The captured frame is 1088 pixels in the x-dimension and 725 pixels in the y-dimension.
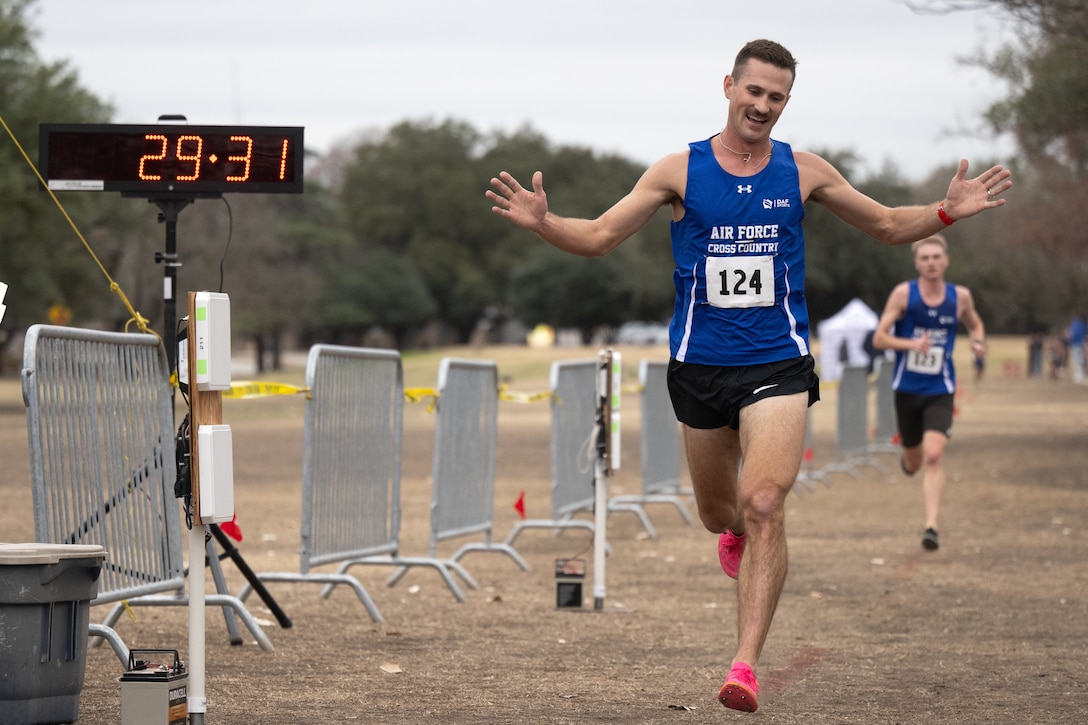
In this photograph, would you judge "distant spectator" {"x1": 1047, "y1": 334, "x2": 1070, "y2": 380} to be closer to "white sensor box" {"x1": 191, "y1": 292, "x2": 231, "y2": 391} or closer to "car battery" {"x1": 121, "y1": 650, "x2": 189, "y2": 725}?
"white sensor box" {"x1": 191, "y1": 292, "x2": 231, "y2": 391}

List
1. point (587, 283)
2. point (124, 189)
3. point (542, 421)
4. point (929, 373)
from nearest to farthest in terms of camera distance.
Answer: point (124, 189) → point (929, 373) → point (542, 421) → point (587, 283)

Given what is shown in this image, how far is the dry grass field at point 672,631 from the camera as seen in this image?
254 inches

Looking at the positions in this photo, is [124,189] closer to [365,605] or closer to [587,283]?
[365,605]

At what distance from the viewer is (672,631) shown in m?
8.78

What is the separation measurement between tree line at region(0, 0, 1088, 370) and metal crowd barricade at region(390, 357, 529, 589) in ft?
6.01

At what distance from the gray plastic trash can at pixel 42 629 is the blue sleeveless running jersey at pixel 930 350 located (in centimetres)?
837

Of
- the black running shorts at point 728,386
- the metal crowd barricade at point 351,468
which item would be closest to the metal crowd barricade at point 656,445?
the metal crowd barricade at point 351,468

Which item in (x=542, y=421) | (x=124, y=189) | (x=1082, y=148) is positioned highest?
Result: (x=1082, y=148)

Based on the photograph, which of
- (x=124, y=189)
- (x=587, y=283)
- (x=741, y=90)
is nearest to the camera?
(x=741, y=90)

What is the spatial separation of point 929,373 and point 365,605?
18.7ft

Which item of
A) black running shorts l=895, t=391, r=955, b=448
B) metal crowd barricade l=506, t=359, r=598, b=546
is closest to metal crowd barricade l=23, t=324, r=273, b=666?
metal crowd barricade l=506, t=359, r=598, b=546

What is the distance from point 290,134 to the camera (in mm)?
8148

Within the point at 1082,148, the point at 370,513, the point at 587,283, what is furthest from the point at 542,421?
the point at 587,283

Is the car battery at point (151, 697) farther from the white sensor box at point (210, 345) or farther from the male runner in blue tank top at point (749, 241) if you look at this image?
the male runner in blue tank top at point (749, 241)
